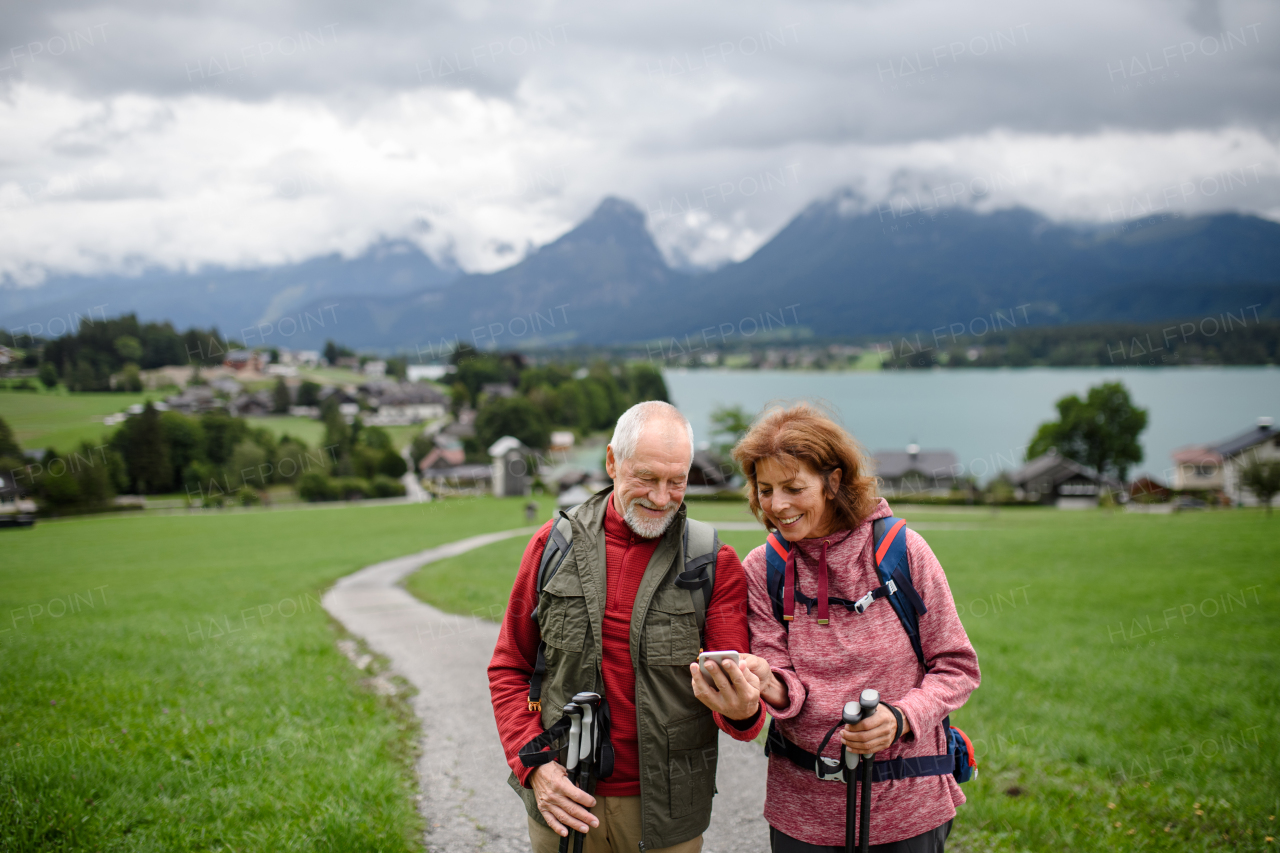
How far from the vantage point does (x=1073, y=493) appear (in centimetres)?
7262

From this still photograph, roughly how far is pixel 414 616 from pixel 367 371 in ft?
485

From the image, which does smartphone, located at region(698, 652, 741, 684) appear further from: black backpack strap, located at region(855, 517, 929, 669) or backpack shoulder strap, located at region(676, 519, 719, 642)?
black backpack strap, located at region(855, 517, 929, 669)

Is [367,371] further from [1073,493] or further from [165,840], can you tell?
[165,840]

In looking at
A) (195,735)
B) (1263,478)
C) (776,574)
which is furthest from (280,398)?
(776,574)

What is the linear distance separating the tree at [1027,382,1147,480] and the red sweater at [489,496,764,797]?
8602 cm

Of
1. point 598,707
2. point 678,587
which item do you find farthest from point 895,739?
point 598,707

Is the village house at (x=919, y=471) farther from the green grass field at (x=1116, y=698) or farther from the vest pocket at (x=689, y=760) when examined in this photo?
the vest pocket at (x=689, y=760)

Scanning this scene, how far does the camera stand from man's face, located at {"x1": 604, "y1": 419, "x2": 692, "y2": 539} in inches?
109

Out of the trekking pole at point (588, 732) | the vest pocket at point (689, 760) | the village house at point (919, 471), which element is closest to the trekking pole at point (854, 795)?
the vest pocket at point (689, 760)

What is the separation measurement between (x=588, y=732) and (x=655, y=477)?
1005 millimetres

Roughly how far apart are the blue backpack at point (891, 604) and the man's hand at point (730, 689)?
393 millimetres

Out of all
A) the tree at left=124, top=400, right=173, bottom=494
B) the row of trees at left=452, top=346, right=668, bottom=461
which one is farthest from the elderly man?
the tree at left=124, top=400, right=173, bottom=494

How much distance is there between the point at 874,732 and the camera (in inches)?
95.1

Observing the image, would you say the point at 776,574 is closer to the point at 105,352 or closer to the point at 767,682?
the point at 767,682
